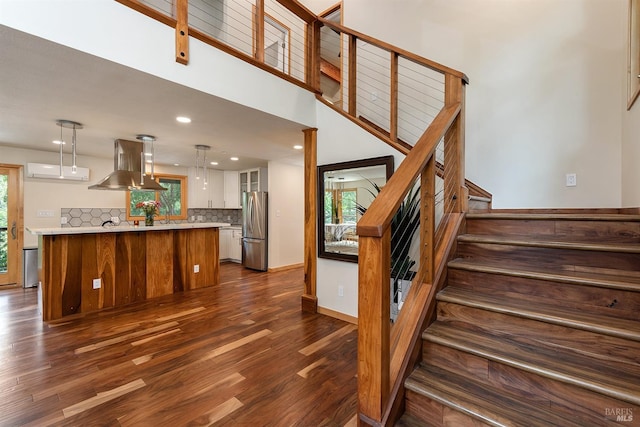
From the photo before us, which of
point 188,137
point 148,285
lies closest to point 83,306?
point 148,285

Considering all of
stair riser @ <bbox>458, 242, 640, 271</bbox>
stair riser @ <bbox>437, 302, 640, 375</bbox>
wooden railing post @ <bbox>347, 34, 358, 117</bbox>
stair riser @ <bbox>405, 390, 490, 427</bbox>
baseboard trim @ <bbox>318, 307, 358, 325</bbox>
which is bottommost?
baseboard trim @ <bbox>318, 307, 358, 325</bbox>

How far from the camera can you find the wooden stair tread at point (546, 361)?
1.04 meters

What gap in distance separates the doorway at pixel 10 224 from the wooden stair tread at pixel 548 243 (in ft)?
21.2

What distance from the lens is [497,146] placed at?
9.97 ft

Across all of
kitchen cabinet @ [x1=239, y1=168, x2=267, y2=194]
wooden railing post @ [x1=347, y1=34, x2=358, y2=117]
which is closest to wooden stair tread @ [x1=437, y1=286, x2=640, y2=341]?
wooden railing post @ [x1=347, y1=34, x2=358, y2=117]

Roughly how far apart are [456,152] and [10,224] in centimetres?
652

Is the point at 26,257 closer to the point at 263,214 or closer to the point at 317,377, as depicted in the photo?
the point at 263,214

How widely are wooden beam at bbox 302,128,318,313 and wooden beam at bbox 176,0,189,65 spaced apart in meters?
1.51

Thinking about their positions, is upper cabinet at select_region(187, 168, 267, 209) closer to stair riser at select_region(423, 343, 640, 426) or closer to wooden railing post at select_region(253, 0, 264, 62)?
wooden railing post at select_region(253, 0, 264, 62)

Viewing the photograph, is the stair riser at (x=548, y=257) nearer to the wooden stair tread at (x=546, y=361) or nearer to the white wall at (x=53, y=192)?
the wooden stair tread at (x=546, y=361)

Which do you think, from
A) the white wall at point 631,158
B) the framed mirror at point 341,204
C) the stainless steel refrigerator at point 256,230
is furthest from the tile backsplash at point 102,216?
the white wall at point 631,158

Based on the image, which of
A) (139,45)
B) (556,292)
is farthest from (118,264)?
(556,292)

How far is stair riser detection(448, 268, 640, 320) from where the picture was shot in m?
1.32

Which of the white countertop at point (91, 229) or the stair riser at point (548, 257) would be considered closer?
the stair riser at point (548, 257)
